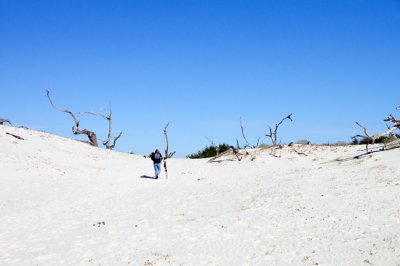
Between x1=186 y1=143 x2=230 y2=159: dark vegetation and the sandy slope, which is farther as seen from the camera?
x1=186 y1=143 x2=230 y2=159: dark vegetation

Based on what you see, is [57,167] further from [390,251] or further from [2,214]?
[390,251]

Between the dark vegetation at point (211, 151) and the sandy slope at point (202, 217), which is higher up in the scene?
the dark vegetation at point (211, 151)

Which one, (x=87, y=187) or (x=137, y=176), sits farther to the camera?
(x=137, y=176)

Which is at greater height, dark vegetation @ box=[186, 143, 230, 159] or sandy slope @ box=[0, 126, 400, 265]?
dark vegetation @ box=[186, 143, 230, 159]

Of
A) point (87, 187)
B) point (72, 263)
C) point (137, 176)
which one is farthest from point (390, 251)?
point (137, 176)

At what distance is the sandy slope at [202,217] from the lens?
28.0 feet

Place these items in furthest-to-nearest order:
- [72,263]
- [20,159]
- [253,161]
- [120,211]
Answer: [253,161]
[20,159]
[120,211]
[72,263]

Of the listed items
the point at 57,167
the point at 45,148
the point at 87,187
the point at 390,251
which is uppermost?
the point at 45,148

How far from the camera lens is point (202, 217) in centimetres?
1261

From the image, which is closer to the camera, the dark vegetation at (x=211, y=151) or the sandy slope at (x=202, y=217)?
Result: the sandy slope at (x=202, y=217)

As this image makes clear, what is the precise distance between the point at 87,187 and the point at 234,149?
11.6m

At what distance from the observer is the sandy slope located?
28.0ft

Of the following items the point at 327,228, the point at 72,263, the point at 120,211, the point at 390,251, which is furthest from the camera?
the point at 120,211

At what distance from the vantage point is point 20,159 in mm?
25250
